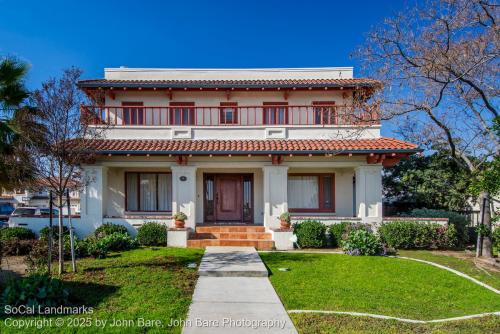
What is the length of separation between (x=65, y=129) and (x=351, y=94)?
471 inches

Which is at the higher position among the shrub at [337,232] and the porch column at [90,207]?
the porch column at [90,207]

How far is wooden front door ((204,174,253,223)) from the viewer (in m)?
15.0

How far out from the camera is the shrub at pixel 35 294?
5.56 m

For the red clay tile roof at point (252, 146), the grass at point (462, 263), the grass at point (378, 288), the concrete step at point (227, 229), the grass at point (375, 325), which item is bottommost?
the grass at point (462, 263)

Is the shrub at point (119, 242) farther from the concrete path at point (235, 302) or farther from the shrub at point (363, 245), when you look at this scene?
the shrub at point (363, 245)

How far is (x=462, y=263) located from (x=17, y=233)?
14.9 m

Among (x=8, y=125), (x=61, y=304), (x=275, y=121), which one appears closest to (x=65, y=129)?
(x=8, y=125)

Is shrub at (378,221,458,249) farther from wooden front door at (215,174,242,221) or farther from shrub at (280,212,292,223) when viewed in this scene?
wooden front door at (215,174,242,221)

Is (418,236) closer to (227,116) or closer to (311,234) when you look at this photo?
(311,234)

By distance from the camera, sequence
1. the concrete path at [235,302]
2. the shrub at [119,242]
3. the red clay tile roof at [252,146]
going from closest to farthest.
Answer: the concrete path at [235,302], the shrub at [119,242], the red clay tile roof at [252,146]

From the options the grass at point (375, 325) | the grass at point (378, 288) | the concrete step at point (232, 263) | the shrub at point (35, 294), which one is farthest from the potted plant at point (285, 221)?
the shrub at point (35, 294)

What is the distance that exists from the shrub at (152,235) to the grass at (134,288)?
177 cm

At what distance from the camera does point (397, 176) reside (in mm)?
17719

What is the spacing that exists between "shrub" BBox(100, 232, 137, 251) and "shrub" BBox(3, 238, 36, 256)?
245 centimetres
